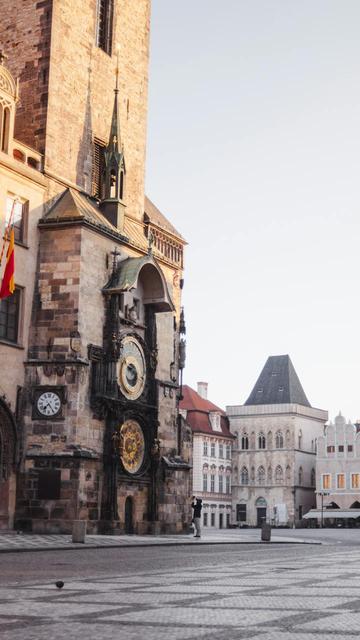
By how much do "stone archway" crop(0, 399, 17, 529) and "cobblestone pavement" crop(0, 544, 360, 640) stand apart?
16.9 meters

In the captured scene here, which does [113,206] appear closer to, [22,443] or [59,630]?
[22,443]

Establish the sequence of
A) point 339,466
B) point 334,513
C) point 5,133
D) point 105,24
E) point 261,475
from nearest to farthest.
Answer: point 5,133
point 105,24
point 334,513
point 339,466
point 261,475

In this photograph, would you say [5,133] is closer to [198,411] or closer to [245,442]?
[198,411]

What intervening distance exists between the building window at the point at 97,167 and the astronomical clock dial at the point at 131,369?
22.0 ft

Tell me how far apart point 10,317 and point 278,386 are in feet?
274

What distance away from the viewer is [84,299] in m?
33.3

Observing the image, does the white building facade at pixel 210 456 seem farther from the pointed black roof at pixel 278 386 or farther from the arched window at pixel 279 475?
the pointed black roof at pixel 278 386

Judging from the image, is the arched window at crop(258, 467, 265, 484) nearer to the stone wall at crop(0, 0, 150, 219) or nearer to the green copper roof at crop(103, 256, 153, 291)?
the stone wall at crop(0, 0, 150, 219)

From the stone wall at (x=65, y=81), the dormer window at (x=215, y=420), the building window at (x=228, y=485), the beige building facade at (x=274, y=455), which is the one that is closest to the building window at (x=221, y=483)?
the building window at (x=228, y=485)

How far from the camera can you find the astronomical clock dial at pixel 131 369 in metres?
35.7

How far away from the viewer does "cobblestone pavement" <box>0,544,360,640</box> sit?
24.8 ft

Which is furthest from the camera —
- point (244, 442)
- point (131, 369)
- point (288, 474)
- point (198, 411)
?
point (244, 442)

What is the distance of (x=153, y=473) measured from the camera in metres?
37.0

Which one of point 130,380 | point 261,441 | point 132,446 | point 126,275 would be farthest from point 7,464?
point 261,441
